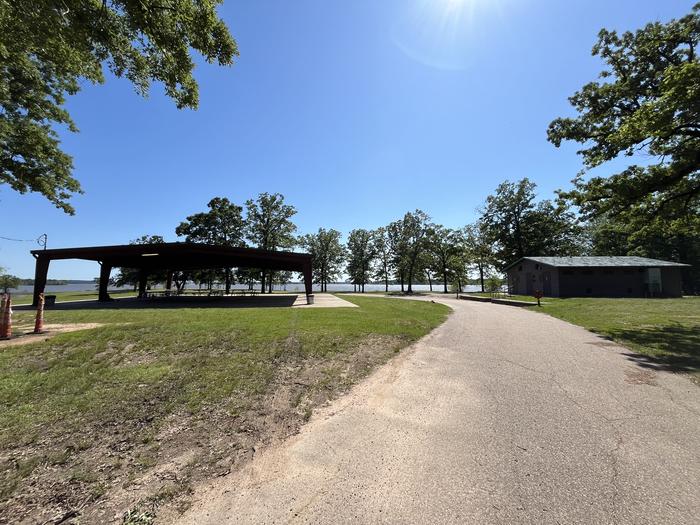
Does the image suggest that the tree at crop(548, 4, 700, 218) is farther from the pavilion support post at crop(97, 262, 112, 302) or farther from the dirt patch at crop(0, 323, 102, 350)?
the pavilion support post at crop(97, 262, 112, 302)

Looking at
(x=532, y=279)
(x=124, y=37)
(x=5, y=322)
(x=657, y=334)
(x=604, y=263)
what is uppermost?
(x=124, y=37)

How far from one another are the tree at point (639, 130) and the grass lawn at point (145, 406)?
10.6 m

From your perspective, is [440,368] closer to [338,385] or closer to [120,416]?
[338,385]

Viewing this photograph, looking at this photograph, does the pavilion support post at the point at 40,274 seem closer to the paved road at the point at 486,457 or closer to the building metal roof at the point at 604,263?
the paved road at the point at 486,457

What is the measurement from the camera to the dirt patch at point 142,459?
8.39 ft

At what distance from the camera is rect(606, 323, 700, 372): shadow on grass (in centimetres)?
649

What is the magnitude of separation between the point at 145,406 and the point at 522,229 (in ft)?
178

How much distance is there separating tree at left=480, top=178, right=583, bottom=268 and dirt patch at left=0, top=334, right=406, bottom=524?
52048 millimetres

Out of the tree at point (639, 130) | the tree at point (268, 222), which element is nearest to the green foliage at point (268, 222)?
the tree at point (268, 222)

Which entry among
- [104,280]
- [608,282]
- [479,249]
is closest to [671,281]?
[608,282]

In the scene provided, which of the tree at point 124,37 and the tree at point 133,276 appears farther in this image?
the tree at point 133,276

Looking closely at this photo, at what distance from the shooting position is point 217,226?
43250 millimetres

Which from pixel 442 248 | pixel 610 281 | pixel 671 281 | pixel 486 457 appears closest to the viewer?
pixel 486 457

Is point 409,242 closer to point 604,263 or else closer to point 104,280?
point 604,263
